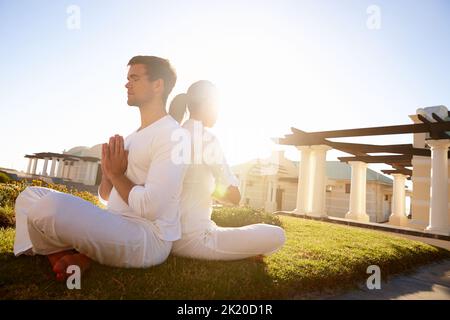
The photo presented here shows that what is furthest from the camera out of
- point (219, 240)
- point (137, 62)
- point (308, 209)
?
point (308, 209)

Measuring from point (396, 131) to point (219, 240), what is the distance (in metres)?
11.7

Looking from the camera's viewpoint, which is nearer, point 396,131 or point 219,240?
point 219,240

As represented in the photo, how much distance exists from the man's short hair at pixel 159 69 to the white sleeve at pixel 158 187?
64cm

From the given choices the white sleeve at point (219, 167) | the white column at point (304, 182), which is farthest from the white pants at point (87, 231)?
the white column at point (304, 182)

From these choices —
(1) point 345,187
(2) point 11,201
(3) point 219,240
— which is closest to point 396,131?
(3) point 219,240

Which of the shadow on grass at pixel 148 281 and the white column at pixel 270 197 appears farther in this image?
the white column at pixel 270 197

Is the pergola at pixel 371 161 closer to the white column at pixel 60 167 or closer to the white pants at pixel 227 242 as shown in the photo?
the white pants at pixel 227 242

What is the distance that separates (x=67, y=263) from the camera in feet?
7.97

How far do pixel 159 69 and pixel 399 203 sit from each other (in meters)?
24.1

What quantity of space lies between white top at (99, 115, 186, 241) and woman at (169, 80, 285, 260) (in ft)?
0.82

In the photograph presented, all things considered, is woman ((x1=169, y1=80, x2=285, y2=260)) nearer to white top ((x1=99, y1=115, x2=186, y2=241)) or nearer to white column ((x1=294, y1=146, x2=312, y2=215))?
white top ((x1=99, y1=115, x2=186, y2=241))

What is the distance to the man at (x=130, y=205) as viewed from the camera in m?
2.12

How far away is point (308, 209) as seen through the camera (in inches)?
667
